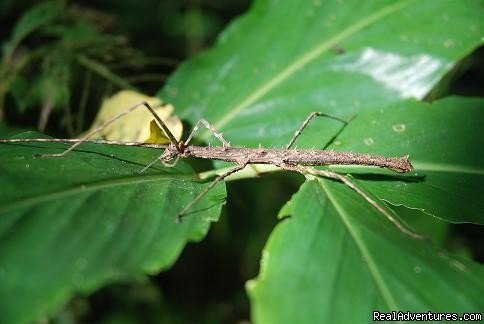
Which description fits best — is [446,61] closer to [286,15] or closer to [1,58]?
[286,15]

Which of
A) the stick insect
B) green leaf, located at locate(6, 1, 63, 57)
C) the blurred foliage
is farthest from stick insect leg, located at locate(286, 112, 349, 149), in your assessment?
green leaf, located at locate(6, 1, 63, 57)

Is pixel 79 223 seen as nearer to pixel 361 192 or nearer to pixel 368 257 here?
pixel 368 257

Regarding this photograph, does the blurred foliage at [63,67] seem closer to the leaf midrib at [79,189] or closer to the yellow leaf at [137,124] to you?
the yellow leaf at [137,124]

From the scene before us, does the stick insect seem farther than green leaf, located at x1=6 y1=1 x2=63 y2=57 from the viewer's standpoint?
No

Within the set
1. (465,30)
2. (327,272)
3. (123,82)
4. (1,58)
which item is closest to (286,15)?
(465,30)

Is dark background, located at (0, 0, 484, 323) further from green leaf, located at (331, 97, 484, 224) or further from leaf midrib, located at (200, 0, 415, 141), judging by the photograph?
green leaf, located at (331, 97, 484, 224)

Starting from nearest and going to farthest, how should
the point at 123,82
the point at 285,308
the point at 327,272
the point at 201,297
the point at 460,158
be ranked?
the point at 285,308, the point at 327,272, the point at 460,158, the point at 123,82, the point at 201,297
